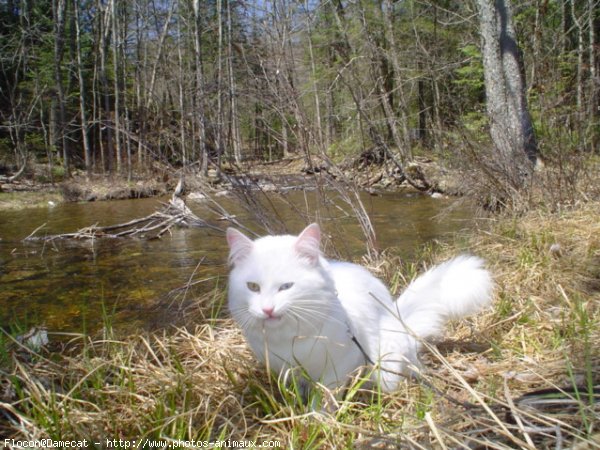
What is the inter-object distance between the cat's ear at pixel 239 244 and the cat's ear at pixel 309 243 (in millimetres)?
200

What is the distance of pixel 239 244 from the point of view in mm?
1742

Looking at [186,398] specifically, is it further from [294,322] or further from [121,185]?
[121,185]

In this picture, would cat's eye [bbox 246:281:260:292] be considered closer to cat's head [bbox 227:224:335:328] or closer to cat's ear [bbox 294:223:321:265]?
cat's head [bbox 227:224:335:328]

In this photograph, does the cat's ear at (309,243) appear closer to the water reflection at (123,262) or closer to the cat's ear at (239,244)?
the cat's ear at (239,244)

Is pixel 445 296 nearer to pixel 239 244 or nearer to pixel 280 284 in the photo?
pixel 280 284

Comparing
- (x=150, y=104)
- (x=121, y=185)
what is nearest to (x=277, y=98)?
(x=150, y=104)

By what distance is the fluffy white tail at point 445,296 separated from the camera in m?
1.89

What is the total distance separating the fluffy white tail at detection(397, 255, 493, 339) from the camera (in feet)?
6.22

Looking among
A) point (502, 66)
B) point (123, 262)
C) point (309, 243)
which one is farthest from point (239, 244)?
point (502, 66)

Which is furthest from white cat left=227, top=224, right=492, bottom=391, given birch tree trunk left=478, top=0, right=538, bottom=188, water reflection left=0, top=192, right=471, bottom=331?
birch tree trunk left=478, top=0, right=538, bottom=188

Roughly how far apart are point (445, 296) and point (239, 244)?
944 millimetres

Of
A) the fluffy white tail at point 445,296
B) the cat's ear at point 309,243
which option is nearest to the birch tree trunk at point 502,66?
the fluffy white tail at point 445,296

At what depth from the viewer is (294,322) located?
1629mm

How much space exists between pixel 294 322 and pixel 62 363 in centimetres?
135
